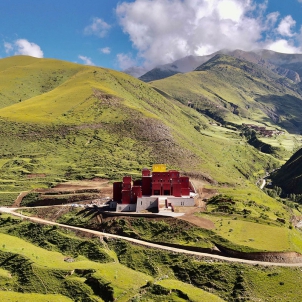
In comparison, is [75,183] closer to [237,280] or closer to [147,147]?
[147,147]

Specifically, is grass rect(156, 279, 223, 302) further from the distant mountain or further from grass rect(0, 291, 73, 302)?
the distant mountain

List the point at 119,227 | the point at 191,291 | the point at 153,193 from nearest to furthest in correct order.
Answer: the point at 191,291 < the point at 119,227 < the point at 153,193

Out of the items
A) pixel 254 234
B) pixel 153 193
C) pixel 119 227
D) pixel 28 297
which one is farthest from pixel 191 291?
pixel 153 193

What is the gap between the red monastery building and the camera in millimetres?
66562

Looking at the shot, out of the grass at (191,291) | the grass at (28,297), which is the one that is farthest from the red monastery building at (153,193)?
the grass at (28,297)

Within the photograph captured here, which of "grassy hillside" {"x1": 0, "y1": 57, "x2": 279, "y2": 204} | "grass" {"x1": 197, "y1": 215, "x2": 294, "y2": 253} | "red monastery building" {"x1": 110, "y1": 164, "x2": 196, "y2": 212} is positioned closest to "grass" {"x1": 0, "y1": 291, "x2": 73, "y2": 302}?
"red monastery building" {"x1": 110, "y1": 164, "x2": 196, "y2": 212}

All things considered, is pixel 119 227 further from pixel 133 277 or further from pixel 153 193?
pixel 133 277

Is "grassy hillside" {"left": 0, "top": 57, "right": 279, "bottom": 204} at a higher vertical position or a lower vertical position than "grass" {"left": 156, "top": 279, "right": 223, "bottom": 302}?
higher

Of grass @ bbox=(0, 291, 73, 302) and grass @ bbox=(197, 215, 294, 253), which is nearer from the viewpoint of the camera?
grass @ bbox=(0, 291, 73, 302)

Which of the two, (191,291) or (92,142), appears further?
(92,142)

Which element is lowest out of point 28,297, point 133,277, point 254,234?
point 28,297

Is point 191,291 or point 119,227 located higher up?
point 119,227

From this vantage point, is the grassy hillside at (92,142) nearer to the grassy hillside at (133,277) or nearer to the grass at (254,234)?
the grass at (254,234)

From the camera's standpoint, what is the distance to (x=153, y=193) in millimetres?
70500
